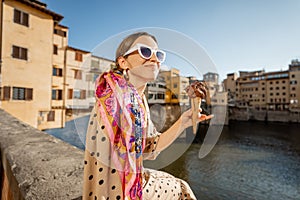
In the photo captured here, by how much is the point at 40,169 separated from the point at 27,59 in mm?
Answer: 9475

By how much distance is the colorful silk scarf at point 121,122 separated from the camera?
602 mm

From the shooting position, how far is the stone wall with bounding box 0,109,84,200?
1038 millimetres

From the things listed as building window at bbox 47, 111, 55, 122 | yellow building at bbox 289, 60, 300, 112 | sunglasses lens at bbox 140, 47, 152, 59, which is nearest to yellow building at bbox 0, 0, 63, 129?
building window at bbox 47, 111, 55, 122

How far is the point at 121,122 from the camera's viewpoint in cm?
61

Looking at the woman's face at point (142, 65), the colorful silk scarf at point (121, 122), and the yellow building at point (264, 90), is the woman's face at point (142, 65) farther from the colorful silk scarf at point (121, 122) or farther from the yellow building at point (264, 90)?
→ the yellow building at point (264, 90)

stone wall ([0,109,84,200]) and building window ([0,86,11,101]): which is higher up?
building window ([0,86,11,101])

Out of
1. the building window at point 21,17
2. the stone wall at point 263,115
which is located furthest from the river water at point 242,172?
the stone wall at point 263,115

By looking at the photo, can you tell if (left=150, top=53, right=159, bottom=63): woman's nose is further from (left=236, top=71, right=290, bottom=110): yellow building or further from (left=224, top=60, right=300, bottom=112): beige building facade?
(left=236, top=71, right=290, bottom=110): yellow building

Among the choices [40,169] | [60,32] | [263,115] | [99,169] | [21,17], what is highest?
[60,32]

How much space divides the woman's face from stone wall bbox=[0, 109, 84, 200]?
726 mm

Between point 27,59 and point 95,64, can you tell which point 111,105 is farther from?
point 27,59

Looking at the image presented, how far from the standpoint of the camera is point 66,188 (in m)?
1.07

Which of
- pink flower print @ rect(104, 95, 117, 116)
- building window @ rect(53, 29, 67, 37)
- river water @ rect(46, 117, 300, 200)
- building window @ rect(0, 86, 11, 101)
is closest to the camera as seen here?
pink flower print @ rect(104, 95, 117, 116)

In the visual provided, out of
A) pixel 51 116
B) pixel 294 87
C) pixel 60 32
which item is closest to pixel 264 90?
pixel 294 87
